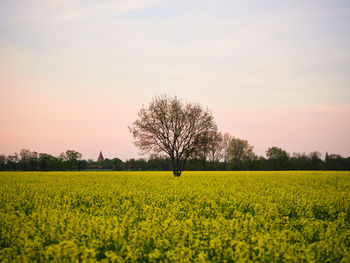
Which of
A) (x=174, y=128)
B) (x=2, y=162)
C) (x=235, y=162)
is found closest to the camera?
(x=174, y=128)

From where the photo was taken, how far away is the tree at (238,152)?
8809 centimetres

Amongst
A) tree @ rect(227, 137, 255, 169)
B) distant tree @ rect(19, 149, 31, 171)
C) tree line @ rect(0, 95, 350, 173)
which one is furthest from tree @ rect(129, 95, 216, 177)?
distant tree @ rect(19, 149, 31, 171)

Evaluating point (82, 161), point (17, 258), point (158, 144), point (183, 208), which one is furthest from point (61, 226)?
point (82, 161)

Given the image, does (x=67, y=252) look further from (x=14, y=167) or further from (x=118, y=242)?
(x=14, y=167)

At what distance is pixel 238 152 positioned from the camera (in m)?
→ 90.2

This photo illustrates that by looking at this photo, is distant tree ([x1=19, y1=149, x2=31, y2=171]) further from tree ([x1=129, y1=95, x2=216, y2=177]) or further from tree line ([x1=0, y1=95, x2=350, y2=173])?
tree ([x1=129, y1=95, x2=216, y2=177])

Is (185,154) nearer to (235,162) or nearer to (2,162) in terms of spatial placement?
(235,162)

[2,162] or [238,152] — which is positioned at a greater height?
[238,152]

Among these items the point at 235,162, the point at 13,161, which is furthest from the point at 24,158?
the point at 235,162

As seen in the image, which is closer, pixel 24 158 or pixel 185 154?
pixel 185 154

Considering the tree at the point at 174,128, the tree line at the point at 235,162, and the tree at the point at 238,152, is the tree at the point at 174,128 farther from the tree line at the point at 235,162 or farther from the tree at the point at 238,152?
the tree at the point at 238,152

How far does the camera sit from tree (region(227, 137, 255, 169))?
289ft

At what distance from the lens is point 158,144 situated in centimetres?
3388

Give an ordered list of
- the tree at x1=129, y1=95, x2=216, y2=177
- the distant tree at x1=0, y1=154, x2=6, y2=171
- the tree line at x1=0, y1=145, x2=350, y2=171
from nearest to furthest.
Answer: the tree at x1=129, y1=95, x2=216, y2=177 < the tree line at x1=0, y1=145, x2=350, y2=171 < the distant tree at x1=0, y1=154, x2=6, y2=171
